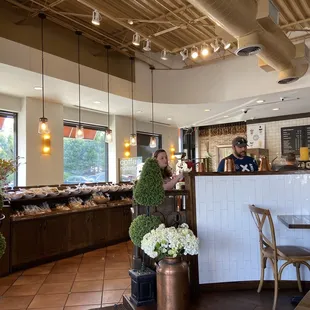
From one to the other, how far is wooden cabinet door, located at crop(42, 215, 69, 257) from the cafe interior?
0.06 ft

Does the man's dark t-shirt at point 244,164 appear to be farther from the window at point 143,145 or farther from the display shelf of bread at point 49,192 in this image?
the window at point 143,145

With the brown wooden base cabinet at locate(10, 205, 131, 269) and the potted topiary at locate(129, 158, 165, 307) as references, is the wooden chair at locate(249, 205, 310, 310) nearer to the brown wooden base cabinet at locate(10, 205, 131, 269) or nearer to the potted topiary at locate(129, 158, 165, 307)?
the potted topiary at locate(129, 158, 165, 307)

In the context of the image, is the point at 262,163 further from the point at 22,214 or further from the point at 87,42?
the point at 87,42

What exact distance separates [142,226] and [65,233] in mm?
2563

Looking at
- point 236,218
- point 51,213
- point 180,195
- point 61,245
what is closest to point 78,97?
point 51,213

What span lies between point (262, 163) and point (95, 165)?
5.48 meters

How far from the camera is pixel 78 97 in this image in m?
6.28

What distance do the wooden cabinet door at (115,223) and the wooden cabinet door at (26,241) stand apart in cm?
144

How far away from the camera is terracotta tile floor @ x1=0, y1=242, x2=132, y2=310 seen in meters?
3.26

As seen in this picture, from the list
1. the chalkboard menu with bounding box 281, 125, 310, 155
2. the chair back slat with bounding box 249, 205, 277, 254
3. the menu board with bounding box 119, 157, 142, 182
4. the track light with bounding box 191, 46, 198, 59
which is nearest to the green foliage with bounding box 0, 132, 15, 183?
the menu board with bounding box 119, 157, 142, 182

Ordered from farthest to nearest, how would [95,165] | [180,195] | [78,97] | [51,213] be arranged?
[95,165] → [78,97] → [51,213] → [180,195]

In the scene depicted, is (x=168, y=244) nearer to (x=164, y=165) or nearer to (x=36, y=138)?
(x=164, y=165)

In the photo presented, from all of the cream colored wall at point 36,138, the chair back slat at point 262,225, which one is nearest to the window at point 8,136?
the cream colored wall at point 36,138

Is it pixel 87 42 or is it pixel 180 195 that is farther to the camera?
pixel 87 42
